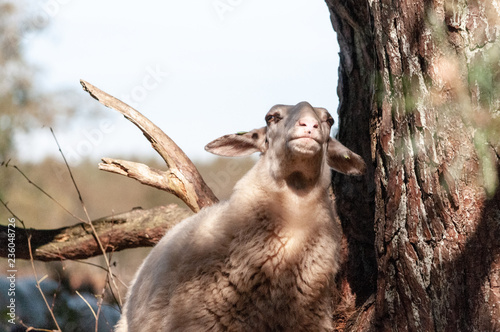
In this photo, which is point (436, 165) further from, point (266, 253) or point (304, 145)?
point (266, 253)

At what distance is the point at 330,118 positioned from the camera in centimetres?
425

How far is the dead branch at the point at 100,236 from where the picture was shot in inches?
245

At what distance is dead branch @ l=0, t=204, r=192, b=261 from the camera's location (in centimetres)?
622

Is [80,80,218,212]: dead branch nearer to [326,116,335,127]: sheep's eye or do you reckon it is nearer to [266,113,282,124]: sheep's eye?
[266,113,282,124]: sheep's eye

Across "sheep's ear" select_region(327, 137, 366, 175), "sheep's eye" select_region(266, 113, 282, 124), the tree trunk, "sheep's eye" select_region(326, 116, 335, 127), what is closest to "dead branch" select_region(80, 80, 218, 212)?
"sheep's eye" select_region(266, 113, 282, 124)

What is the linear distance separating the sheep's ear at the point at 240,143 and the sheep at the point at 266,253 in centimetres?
16

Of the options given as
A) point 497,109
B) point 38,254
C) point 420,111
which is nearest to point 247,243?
point 420,111

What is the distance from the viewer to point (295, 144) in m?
3.80

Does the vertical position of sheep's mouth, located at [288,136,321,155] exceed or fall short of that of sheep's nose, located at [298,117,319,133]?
it falls short

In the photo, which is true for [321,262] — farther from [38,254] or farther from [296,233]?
[38,254]

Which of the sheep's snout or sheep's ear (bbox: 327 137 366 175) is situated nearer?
the sheep's snout

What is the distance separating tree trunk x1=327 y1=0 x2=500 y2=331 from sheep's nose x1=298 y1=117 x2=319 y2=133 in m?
0.42

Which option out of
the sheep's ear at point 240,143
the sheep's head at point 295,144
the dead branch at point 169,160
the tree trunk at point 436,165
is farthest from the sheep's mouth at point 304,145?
the dead branch at point 169,160

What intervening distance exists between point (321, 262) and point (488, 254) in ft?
4.02
